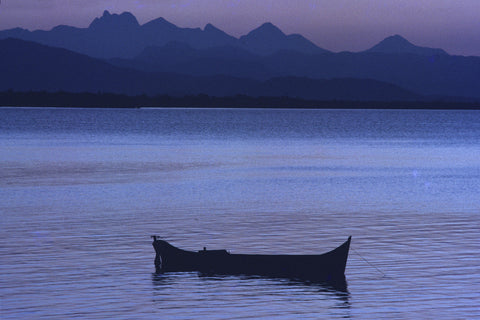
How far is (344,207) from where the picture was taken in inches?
1788

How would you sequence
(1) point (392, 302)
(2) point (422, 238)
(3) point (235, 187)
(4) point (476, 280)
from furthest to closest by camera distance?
(3) point (235, 187) → (2) point (422, 238) → (4) point (476, 280) → (1) point (392, 302)

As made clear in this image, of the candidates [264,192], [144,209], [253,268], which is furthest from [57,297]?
[264,192]

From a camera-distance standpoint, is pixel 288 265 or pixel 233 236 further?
pixel 233 236

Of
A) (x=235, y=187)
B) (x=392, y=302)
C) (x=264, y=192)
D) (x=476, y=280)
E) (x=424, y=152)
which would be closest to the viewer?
(x=392, y=302)

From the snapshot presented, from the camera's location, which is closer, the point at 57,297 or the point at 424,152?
the point at 57,297

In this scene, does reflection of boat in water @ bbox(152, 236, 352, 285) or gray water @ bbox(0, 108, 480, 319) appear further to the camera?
reflection of boat in water @ bbox(152, 236, 352, 285)

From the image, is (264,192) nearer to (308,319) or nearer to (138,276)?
(138,276)

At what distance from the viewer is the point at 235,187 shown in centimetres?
5688

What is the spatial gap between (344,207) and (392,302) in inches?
882

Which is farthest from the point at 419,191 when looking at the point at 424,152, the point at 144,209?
the point at 424,152

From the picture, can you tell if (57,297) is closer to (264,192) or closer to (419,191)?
(264,192)

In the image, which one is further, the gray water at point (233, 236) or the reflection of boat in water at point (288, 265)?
the reflection of boat in water at point (288, 265)

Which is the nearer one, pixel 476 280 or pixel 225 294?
pixel 225 294

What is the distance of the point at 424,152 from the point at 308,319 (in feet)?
295
